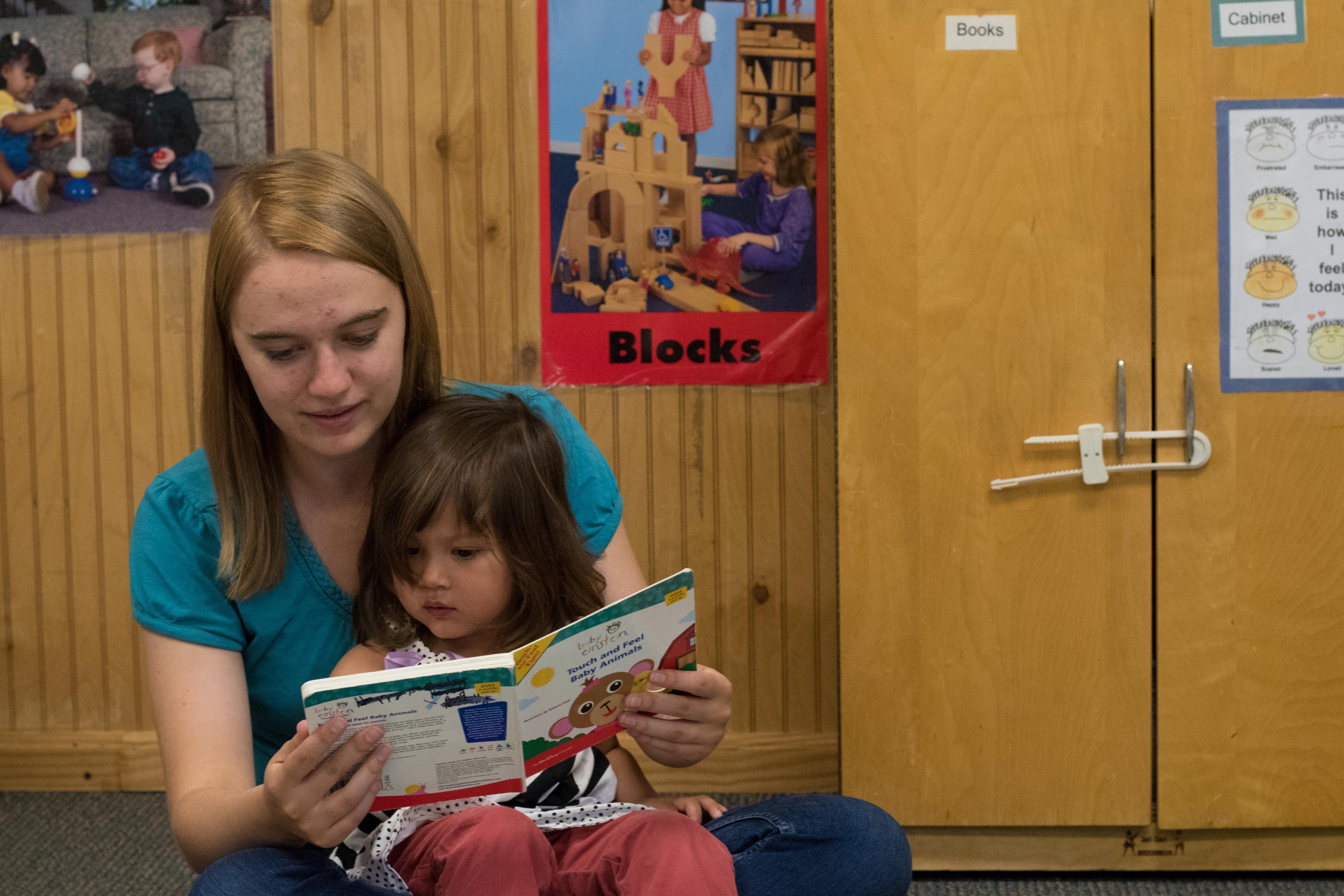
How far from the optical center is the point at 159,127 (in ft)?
7.80

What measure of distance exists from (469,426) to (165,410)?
4.75ft

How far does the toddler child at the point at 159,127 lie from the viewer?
2363 millimetres

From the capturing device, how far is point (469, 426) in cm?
129

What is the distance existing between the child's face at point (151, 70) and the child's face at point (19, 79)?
230 millimetres

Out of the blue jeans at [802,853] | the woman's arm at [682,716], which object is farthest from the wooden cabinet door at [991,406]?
the woman's arm at [682,716]

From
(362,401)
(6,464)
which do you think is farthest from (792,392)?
(6,464)

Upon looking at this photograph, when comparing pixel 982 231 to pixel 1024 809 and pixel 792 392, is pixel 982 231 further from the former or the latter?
pixel 1024 809

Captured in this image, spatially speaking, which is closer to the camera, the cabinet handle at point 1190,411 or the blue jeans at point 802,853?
the blue jeans at point 802,853

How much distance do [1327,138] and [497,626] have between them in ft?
5.39

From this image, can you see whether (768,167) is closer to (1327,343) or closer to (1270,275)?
(1270,275)

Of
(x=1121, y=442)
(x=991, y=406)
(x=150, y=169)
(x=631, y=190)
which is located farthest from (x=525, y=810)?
(x=150, y=169)

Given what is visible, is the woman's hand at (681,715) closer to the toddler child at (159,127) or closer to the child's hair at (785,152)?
the child's hair at (785,152)

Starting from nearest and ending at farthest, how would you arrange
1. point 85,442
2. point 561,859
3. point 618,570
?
point 561,859
point 618,570
point 85,442

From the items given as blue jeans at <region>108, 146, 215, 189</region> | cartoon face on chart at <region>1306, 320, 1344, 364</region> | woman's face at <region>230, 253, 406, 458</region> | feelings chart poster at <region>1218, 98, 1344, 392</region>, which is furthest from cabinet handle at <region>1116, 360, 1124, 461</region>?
blue jeans at <region>108, 146, 215, 189</region>
